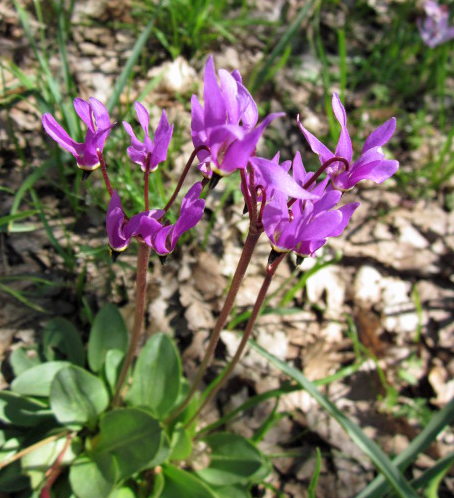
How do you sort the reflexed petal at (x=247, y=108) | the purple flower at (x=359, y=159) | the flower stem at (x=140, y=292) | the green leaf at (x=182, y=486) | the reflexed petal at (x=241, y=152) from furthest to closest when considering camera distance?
the green leaf at (x=182, y=486), the flower stem at (x=140, y=292), the purple flower at (x=359, y=159), the reflexed petal at (x=247, y=108), the reflexed petal at (x=241, y=152)

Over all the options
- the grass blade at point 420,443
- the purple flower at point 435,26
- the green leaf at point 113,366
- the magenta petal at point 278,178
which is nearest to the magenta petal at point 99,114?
the magenta petal at point 278,178

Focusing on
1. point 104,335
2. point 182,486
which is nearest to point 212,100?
point 104,335

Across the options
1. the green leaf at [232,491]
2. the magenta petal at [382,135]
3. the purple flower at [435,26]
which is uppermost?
the purple flower at [435,26]

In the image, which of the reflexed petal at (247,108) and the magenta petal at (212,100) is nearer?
the magenta petal at (212,100)

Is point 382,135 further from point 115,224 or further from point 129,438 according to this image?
point 129,438

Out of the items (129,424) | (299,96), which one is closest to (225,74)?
(129,424)

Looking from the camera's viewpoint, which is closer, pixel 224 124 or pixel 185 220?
pixel 224 124

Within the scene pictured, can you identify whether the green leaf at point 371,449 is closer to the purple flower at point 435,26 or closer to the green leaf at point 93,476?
the green leaf at point 93,476

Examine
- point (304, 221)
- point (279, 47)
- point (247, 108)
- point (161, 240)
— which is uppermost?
point (279, 47)
